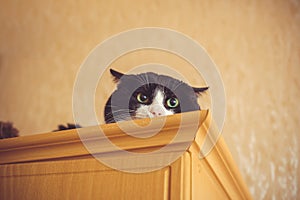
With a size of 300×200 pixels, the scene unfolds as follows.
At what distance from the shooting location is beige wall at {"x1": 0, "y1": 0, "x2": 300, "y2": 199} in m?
1.20

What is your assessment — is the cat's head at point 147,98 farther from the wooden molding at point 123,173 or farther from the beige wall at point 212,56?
the beige wall at point 212,56

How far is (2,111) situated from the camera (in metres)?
1.29

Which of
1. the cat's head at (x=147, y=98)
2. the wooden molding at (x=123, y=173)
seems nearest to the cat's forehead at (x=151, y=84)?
the cat's head at (x=147, y=98)

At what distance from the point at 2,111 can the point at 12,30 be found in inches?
13.2

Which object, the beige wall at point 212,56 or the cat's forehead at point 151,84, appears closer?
the cat's forehead at point 151,84

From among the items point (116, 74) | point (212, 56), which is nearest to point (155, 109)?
point (116, 74)

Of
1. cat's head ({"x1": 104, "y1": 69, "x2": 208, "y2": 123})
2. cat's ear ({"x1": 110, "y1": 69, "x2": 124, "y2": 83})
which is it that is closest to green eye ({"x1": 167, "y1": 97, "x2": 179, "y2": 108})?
cat's head ({"x1": 104, "y1": 69, "x2": 208, "y2": 123})

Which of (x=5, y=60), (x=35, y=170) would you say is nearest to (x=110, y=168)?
(x=35, y=170)

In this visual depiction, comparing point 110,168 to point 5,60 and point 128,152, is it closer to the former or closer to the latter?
point 128,152

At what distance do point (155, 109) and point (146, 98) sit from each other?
7cm

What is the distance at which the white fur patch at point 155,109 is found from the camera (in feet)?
2.55

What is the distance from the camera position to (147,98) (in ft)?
2.80

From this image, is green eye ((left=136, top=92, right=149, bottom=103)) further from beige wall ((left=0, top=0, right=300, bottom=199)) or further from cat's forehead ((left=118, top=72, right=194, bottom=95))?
beige wall ((left=0, top=0, right=300, bottom=199))

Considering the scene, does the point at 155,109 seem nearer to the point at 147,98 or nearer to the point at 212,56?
the point at 147,98
